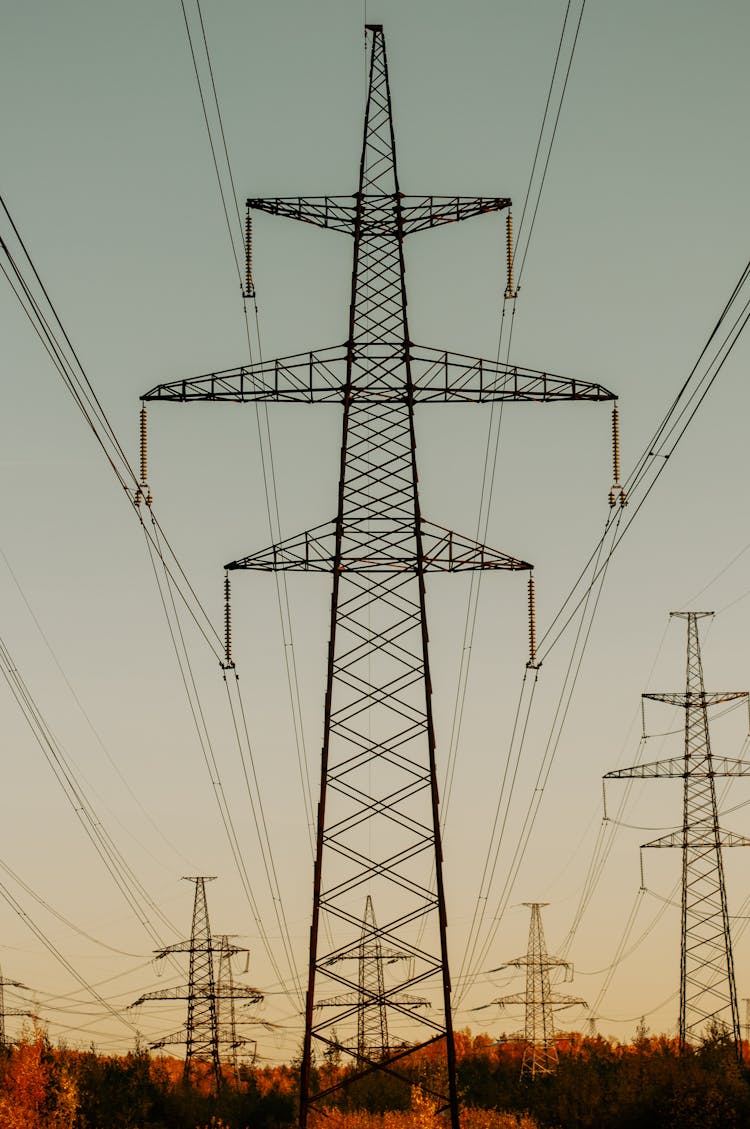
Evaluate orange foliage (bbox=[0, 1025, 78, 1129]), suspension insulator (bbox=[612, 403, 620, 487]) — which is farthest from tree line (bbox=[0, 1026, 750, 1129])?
suspension insulator (bbox=[612, 403, 620, 487])

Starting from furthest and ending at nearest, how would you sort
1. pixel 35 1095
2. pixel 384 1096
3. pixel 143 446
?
1. pixel 384 1096
2. pixel 35 1095
3. pixel 143 446

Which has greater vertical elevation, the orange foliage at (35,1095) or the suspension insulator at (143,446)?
the suspension insulator at (143,446)

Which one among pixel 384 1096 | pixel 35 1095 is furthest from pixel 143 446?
pixel 384 1096

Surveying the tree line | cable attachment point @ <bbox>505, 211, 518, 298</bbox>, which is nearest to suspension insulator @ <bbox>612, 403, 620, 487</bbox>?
cable attachment point @ <bbox>505, 211, 518, 298</bbox>

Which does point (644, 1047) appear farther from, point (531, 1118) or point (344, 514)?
point (344, 514)

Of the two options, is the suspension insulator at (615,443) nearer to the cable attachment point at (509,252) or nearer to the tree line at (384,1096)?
the cable attachment point at (509,252)

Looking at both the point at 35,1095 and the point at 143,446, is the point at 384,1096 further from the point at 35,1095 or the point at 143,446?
the point at 143,446

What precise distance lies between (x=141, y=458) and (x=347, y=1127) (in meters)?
32.7

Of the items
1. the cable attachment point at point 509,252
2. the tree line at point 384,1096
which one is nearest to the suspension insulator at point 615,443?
the cable attachment point at point 509,252

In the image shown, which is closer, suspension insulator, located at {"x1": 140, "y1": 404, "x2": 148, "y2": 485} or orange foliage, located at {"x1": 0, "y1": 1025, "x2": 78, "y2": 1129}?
suspension insulator, located at {"x1": 140, "y1": 404, "x2": 148, "y2": 485}

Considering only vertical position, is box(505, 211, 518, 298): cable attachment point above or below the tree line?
above

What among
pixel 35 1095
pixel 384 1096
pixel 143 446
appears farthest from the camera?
pixel 384 1096

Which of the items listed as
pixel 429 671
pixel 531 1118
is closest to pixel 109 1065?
pixel 531 1118

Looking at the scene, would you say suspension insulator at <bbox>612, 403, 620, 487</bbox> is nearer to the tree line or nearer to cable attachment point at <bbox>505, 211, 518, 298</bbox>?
cable attachment point at <bbox>505, 211, 518, 298</bbox>
